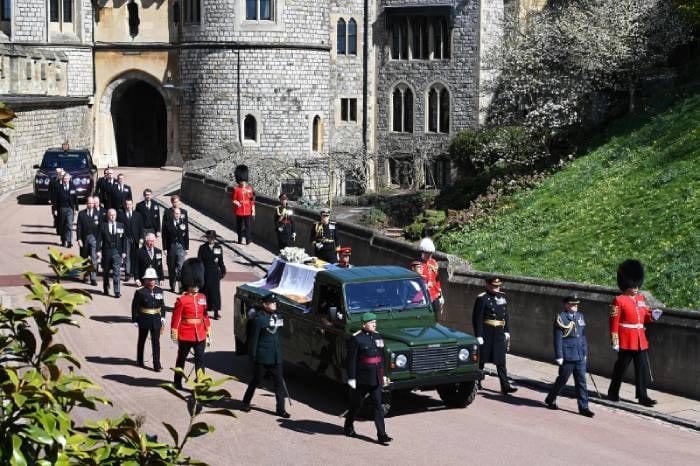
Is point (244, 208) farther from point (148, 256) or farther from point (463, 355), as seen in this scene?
point (463, 355)

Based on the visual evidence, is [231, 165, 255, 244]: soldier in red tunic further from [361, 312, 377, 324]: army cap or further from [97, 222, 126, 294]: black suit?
[361, 312, 377, 324]: army cap

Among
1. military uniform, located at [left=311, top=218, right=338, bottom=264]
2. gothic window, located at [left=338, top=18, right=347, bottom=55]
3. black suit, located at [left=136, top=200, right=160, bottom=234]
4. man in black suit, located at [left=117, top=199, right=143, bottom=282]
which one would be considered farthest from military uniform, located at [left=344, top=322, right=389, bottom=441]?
gothic window, located at [left=338, top=18, right=347, bottom=55]

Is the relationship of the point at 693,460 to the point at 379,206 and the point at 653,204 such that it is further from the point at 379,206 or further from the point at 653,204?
the point at 379,206

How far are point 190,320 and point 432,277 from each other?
4.11m

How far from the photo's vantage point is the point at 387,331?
16.4m

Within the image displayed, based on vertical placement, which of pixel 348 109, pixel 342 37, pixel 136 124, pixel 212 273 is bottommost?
pixel 212 273

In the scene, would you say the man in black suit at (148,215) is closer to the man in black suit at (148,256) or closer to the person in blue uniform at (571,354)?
the man in black suit at (148,256)

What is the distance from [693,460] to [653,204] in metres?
13.2

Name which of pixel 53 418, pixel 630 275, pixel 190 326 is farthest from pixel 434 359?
pixel 53 418

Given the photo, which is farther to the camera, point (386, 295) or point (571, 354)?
point (386, 295)

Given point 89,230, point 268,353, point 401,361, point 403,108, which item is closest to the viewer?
point 401,361

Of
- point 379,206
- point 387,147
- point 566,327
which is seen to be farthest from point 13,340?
point 387,147

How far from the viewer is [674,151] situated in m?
29.8

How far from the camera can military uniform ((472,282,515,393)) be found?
1742cm
